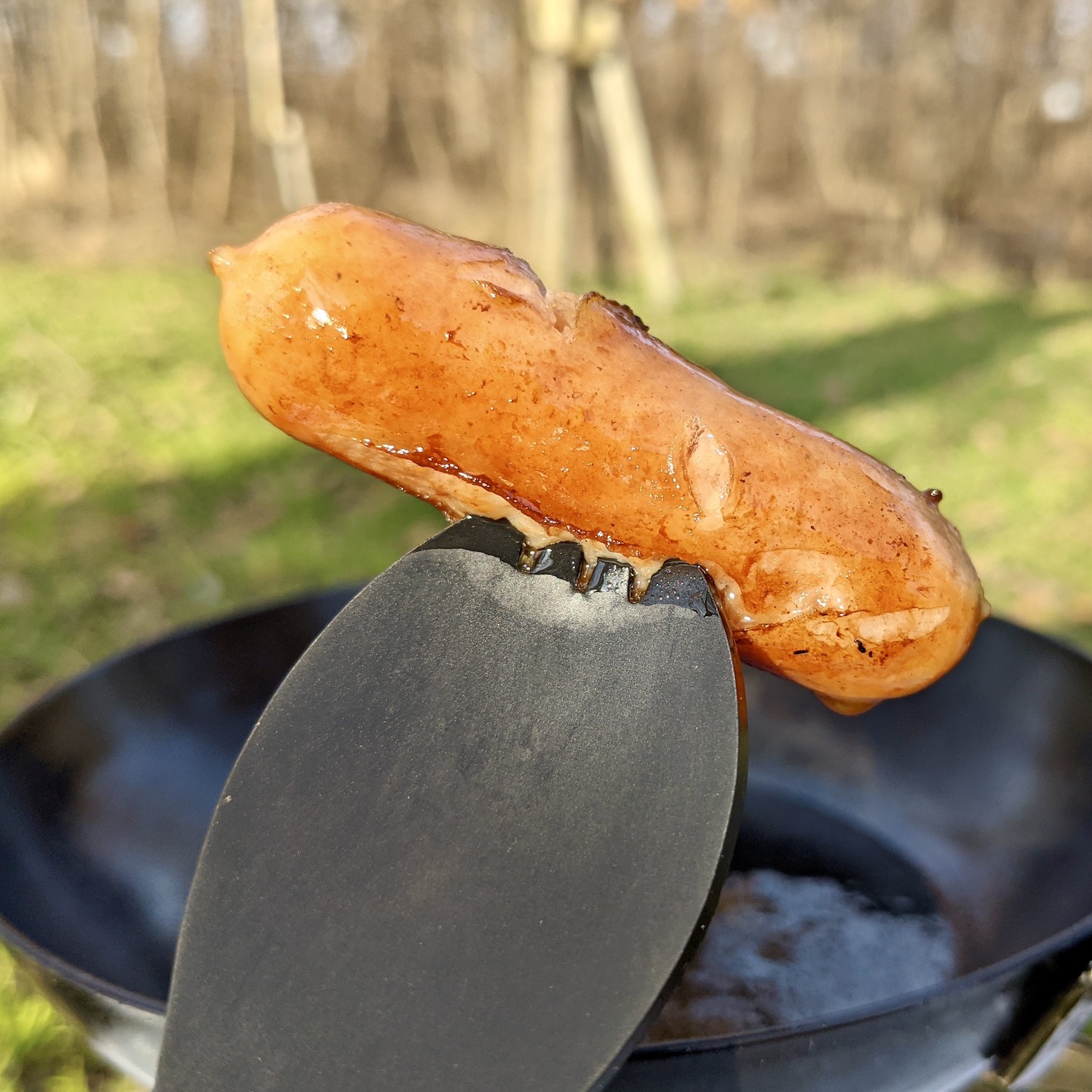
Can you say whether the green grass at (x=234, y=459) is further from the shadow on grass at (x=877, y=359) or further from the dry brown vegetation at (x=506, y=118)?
the dry brown vegetation at (x=506, y=118)

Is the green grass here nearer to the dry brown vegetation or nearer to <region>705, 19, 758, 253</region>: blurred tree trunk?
the dry brown vegetation

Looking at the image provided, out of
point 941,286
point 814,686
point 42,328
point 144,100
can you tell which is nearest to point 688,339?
point 941,286

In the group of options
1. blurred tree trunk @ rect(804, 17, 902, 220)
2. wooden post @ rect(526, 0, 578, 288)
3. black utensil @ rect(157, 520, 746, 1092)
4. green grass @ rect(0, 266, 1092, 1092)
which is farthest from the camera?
blurred tree trunk @ rect(804, 17, 902, 220)

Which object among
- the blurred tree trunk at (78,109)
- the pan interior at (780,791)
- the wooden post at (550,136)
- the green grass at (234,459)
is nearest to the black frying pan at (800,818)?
the pan interior at (780,791)

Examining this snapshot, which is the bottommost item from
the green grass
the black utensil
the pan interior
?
the green grass

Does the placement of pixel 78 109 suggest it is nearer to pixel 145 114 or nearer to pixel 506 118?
pixel 145 114

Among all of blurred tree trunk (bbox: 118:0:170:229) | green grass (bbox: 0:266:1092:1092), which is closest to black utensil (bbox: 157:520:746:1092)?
green grass (bbox: 0:266:1092:1092)
